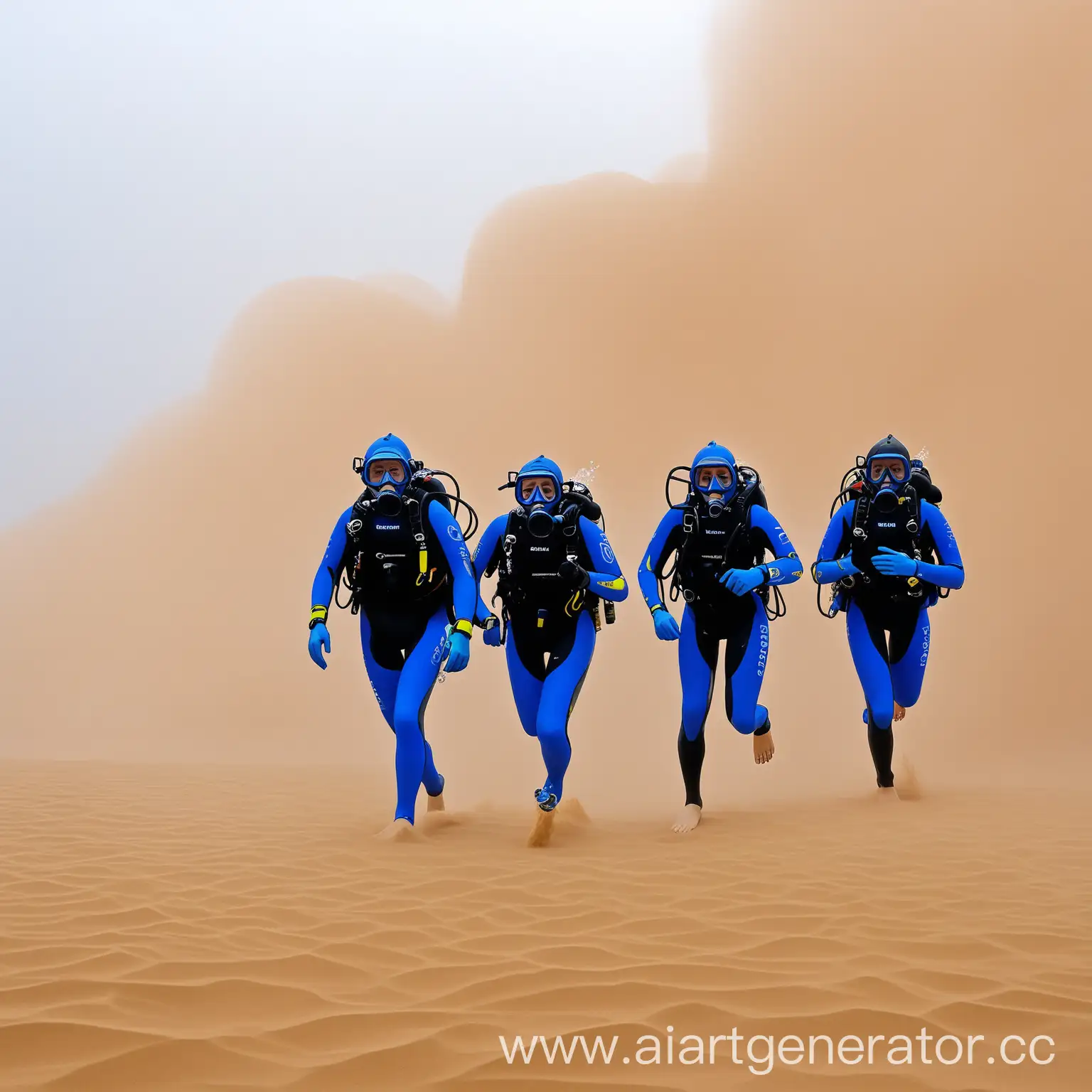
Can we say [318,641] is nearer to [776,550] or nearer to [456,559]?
[456,559]

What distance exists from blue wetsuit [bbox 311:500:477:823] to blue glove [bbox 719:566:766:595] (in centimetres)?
163

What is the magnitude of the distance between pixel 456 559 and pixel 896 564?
3162mm

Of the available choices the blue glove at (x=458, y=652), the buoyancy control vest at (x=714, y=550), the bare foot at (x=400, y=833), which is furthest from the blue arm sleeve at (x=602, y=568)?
the bare foot at (x=400, y=833)

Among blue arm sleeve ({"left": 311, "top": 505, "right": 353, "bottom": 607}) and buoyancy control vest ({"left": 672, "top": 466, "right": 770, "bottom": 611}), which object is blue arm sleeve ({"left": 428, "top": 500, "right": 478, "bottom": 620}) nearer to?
blue arm sleeve ({"left": 311, "top": 505, "right": 353, "bottom": 607})

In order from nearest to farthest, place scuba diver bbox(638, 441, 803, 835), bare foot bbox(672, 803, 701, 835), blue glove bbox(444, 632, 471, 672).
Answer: blue glove bbox(444, 632, 471, 672) → bare foot bbox(672, 803, 701, 835) → scuba diver bbox(638, 441, 803, 835)

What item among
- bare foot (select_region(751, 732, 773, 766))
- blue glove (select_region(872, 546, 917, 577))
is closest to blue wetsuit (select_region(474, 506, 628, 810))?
bare foot (select_region(751, 732, 773, 766))

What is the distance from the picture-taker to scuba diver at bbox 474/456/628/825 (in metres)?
6.28

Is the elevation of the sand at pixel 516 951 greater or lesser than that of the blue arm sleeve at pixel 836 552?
lesser

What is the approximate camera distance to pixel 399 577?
6.23 meters

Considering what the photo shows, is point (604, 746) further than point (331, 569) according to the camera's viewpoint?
Yes

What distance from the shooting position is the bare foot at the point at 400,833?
219 inches

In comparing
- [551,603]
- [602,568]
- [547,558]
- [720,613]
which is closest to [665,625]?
[720,613]

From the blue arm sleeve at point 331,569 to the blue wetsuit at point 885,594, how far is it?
11.1 feet

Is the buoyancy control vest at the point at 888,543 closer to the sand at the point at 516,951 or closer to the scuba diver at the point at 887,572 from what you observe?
the scuba diver at the point at 887,572
